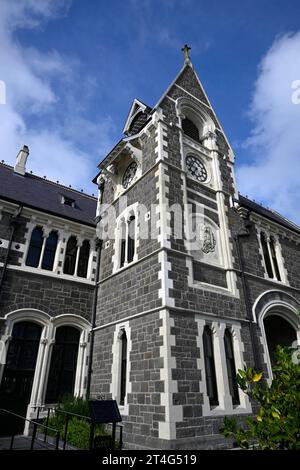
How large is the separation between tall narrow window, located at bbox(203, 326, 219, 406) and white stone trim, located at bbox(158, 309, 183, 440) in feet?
5.23

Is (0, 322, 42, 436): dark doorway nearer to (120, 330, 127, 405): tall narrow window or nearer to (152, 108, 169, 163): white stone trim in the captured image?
(120, 330, 127, 405): tall narrow window

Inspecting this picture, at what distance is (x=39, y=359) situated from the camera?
11164 millimetres

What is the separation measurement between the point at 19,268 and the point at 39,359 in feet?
11.9

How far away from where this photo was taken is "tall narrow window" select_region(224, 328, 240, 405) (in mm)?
9609

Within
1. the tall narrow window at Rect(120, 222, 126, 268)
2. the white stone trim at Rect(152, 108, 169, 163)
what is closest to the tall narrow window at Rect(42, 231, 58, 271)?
the tall narrow window at Rect(120, 222, 126, 268)

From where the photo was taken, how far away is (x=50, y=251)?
1316 cm

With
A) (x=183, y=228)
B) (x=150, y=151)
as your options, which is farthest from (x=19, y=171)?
(x=183, y=228)

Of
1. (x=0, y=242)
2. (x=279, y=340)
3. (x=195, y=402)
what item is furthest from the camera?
(x=279, y=340)

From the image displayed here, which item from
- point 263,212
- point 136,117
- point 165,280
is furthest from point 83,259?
point 263,212

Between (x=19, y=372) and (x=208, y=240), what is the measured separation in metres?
8.71

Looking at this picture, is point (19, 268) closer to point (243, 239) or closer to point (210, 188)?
point (210, 188)

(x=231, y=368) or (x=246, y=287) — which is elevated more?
(x=246, y=287)

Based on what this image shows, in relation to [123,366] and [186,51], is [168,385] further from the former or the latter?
[186,51]

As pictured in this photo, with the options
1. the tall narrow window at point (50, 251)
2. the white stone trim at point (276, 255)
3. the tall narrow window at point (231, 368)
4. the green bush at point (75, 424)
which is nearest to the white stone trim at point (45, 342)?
the green bush at point (75, 424)
